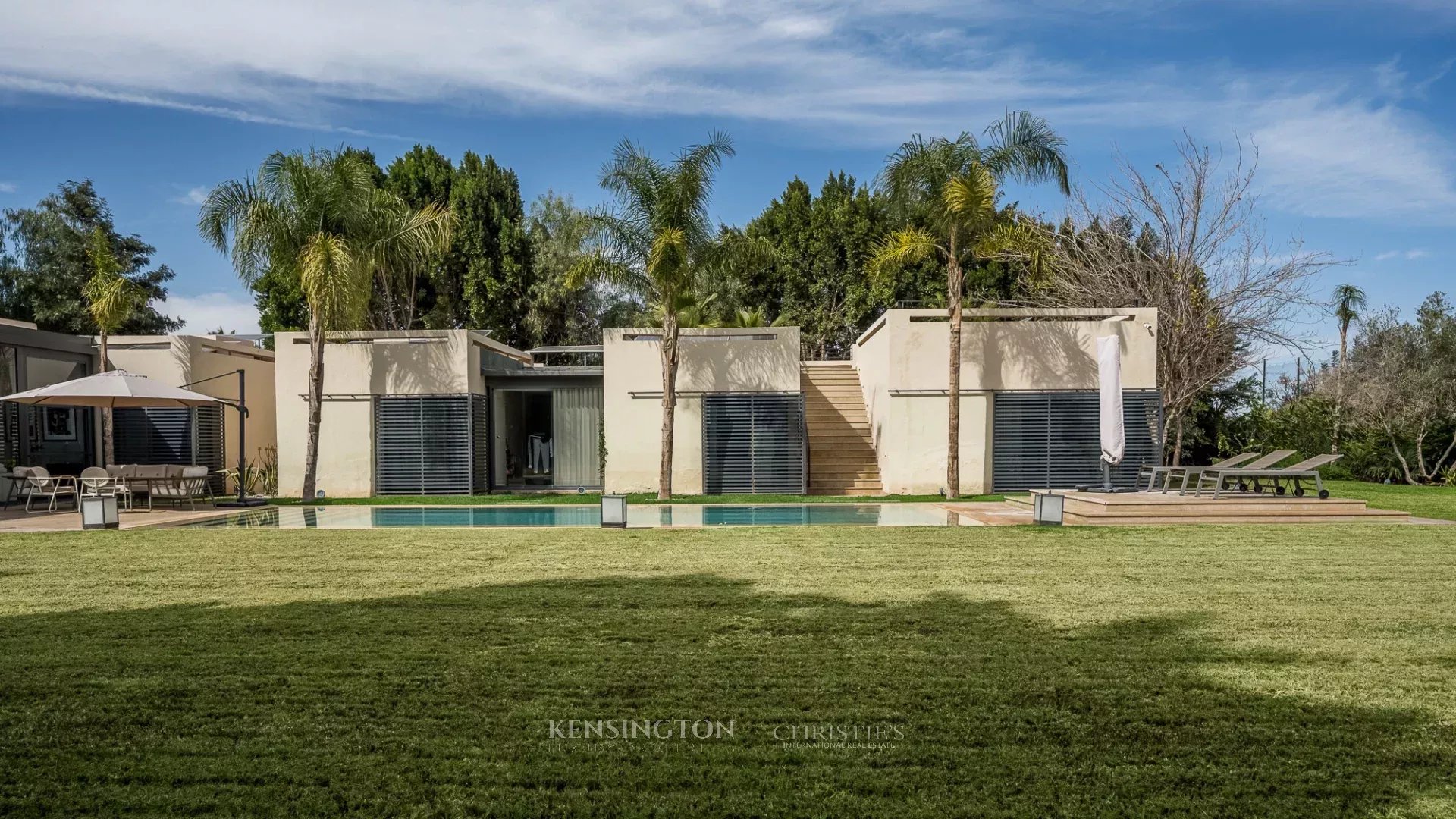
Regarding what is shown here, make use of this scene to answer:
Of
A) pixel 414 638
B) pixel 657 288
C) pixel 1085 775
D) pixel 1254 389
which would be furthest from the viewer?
pixel 1254 389

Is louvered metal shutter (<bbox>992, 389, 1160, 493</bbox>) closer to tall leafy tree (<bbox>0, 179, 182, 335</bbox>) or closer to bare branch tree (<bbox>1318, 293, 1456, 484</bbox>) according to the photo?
bare branch tree (<bbox>1318, 293, 1456, 484</bbox>)

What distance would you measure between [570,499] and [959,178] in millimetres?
9284

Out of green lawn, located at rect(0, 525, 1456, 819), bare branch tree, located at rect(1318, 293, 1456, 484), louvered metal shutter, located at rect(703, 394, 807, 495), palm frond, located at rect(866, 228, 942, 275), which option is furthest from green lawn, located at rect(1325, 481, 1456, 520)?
louvered metal shutter, located at rect(703, 394, 807, 495)

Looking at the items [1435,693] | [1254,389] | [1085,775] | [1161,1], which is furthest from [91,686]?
[1254,389]

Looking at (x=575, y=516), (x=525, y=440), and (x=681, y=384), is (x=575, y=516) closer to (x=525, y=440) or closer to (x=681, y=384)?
(x=681, y=384)

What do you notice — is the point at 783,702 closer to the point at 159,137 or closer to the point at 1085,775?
the point at 1085,775

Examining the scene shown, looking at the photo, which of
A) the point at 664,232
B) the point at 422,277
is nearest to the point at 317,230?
the point at 664,232

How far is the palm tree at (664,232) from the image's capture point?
1652cm

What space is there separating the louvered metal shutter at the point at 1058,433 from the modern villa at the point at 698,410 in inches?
1.2

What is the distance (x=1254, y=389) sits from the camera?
84.0ft

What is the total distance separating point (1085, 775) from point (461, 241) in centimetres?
3312

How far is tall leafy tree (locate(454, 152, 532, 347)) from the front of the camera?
33.6 m

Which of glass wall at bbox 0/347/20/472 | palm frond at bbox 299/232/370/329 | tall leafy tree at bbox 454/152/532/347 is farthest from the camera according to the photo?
tall leafy tree at bbox 454/152/532/347

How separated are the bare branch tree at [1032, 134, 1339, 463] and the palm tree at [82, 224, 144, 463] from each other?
22.4 metres
